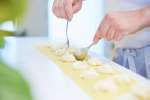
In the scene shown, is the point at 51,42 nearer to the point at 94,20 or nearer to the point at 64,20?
the point at 64,20

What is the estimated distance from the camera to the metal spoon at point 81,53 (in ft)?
4.19

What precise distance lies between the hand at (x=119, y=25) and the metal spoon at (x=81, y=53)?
0.20 feet

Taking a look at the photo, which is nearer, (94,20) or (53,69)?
(53,69)

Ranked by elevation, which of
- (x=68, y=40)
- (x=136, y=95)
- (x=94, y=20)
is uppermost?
(x=94, y=20)

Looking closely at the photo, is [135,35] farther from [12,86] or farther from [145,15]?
[12,86]

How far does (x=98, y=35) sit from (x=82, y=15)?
0.53 feet

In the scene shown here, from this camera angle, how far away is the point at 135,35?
1.23m

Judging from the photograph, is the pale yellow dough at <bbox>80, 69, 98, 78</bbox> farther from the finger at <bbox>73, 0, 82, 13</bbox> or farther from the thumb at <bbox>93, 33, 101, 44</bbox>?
the finger at <bbox>73, 0, 82, 13</bbox>

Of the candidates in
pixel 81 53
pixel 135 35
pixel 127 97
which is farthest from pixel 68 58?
pixel 127 97

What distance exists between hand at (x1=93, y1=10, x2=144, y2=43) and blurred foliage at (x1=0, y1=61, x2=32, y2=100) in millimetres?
Result: 1147

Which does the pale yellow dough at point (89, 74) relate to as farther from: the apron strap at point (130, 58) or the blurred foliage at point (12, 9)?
the blurred foliage at point (12, 9)

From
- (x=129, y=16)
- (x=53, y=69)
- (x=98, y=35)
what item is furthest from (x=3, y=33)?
(x=98, y=35)

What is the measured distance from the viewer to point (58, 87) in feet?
2.81

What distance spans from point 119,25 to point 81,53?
0.23 m
